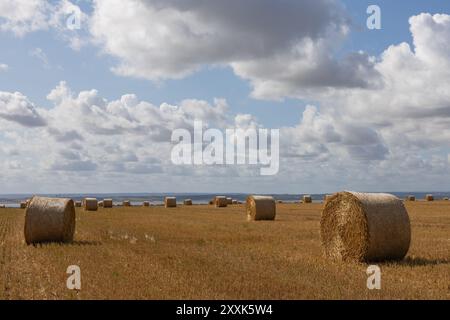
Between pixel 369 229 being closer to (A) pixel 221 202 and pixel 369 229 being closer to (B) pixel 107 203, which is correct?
(A) pixel 221 202

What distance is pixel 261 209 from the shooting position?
34.1m

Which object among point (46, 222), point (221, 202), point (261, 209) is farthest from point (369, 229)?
point (221, 202)

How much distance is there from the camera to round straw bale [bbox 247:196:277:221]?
34062mm

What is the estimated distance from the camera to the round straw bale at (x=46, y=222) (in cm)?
1972

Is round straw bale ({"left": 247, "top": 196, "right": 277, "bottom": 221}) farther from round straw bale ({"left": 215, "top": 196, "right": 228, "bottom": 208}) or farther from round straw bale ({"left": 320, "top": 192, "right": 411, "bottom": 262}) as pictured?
Answer: round straw bale ({"left": 215, "top": 196, "right": 228, "bottom": 208})

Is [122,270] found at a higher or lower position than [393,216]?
lower

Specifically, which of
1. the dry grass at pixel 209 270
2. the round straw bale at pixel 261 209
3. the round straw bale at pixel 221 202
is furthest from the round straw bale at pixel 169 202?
the dry grass at pixel 209 270

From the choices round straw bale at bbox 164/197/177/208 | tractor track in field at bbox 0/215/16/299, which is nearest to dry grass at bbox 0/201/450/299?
tractor track in field at bbox 0/215/16/299

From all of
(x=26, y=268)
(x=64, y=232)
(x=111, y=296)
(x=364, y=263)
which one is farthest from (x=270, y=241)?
(x=111, y=296)

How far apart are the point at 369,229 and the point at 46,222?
1113 centimetres

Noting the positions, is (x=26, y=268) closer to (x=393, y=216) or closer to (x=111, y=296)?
(x=111, y=296)
